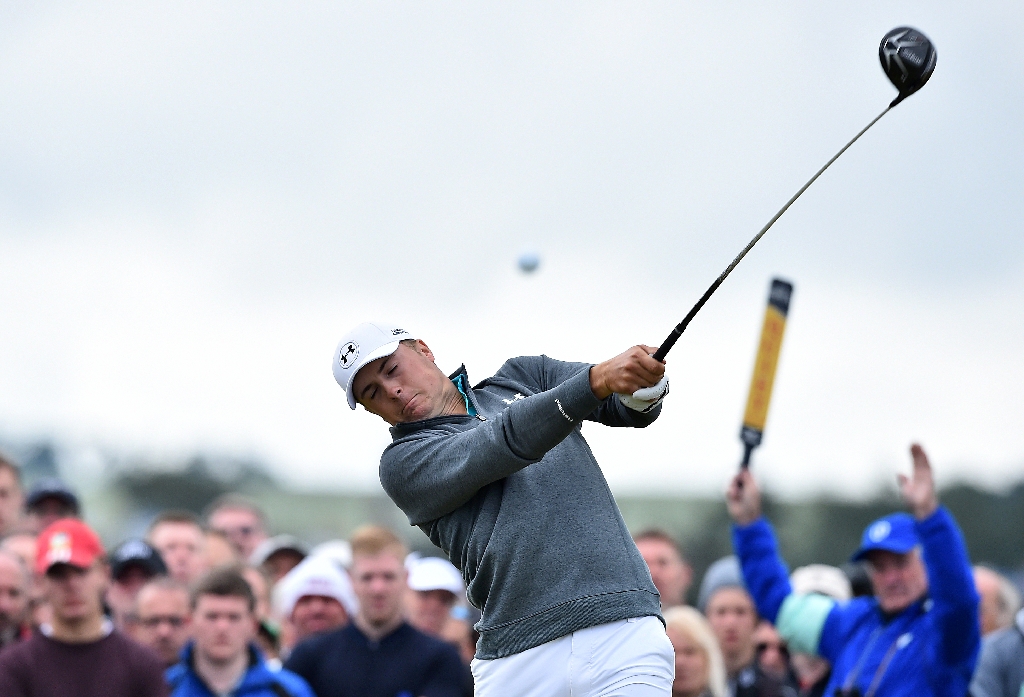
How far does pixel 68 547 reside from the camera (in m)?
7.65

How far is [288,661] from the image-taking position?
26.3 ft

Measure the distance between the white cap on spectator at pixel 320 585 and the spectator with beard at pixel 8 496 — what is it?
2.27 meters

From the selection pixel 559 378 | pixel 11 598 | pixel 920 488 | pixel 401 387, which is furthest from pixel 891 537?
pixel 11 598

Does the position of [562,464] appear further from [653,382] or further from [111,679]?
[111,679]

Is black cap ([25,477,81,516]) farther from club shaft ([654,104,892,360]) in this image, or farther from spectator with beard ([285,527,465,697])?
club shaft ([654,104,892,360])

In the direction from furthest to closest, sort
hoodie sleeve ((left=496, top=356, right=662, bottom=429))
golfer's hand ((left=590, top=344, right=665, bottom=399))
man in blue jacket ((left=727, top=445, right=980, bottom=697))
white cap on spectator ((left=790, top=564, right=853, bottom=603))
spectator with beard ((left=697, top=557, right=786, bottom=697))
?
spectator with beard ((left=697, top=557, right=786, bottom=697)) < white cap on spectator ((left=790, top=564, right=853, bottom=603)) < man in blue jacket ((left=727, top=445, right=980, bottom=697)) < hoodie sleeve ((left=496, top=356, right=662, bottom=429)) < golfer's hand ((left=590, top=344, right=665, bottom=399))

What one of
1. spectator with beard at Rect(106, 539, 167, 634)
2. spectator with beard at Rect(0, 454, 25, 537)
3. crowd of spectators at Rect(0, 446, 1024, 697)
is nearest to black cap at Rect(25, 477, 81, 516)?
spectator with beard at Rect(0, 454, 25, 537)

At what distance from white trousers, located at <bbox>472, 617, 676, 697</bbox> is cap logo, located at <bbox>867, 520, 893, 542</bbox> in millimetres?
2992

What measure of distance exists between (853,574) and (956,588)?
6.15 ft

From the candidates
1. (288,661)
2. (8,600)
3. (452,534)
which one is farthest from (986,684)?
(8,600)

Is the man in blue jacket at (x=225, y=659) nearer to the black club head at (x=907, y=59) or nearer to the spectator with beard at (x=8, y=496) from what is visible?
the spectator with beard at (x=8, y=496)

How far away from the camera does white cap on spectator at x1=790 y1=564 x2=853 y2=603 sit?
8461 millimetres

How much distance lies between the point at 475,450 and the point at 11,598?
4.65 metres

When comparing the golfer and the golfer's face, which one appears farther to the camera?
the golfer's face
